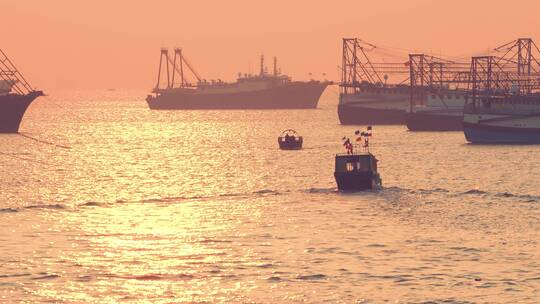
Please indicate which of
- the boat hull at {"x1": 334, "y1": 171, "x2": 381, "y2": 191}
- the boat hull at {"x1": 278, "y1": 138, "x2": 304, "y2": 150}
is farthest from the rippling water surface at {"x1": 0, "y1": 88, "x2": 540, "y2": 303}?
the boat hull at {"x1": 278, "y1": 138, "x2": 304, "y2": 150}

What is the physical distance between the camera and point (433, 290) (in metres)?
58.3

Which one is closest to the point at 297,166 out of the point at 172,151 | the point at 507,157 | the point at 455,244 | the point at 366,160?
the point at 507,157

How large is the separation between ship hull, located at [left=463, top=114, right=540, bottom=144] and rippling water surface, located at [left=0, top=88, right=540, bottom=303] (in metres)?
48.6

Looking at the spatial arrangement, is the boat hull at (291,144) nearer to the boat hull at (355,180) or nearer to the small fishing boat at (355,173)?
the small fishing boat at (355,173)

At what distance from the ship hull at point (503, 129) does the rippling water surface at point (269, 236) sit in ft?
159

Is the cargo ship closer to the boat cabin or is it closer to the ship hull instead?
the ship hull

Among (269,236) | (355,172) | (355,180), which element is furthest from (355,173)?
(269,236)

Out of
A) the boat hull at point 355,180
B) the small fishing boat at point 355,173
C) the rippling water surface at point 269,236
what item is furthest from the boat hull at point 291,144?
the boat hull at point 355,180

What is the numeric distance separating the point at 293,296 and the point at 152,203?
4224cm

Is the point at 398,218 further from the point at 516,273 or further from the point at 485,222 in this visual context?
the point at 516,273

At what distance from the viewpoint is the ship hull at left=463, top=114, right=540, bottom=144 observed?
607 ft

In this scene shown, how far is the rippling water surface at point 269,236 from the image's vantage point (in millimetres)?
58781

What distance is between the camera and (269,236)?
251 ft

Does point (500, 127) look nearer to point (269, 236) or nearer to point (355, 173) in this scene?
point (355, 173)
